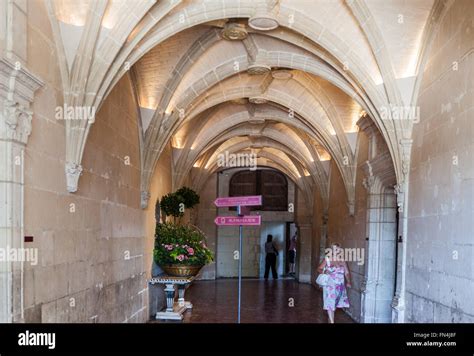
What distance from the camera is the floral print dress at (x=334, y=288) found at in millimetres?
7180

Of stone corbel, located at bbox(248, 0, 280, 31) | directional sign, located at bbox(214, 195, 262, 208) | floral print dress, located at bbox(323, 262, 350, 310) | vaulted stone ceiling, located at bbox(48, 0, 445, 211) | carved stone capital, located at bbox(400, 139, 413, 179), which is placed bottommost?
floral print dress, located at bbox(323, 262, 350, 310)

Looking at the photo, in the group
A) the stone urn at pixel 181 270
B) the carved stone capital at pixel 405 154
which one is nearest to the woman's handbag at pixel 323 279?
the carved stone capital at pixel 405 154

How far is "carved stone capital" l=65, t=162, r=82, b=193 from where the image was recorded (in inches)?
176

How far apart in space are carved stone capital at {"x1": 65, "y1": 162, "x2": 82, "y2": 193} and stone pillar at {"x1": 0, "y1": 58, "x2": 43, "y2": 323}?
0.89 metres

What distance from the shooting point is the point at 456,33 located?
15.0ft

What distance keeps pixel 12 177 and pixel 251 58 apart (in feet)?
16.4

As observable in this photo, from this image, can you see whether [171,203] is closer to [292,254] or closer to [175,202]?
[175,202]

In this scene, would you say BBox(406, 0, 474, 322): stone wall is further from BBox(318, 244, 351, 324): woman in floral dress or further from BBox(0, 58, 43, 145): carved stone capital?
BBox(0, 58, 43, 145): carved stone capital

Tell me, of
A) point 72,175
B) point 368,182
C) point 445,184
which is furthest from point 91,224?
point 368,182

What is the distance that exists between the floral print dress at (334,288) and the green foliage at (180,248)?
2056 mm

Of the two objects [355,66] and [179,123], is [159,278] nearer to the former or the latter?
[179,123]

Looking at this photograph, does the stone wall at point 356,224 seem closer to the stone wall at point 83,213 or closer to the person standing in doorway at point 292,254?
the stone wall at point 83,213

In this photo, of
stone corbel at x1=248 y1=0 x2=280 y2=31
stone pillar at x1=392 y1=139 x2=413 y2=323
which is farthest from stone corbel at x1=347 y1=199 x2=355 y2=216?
stone corbel at x1=248 y1=0 x2=280 y2=31

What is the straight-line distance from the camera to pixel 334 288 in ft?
23.7
